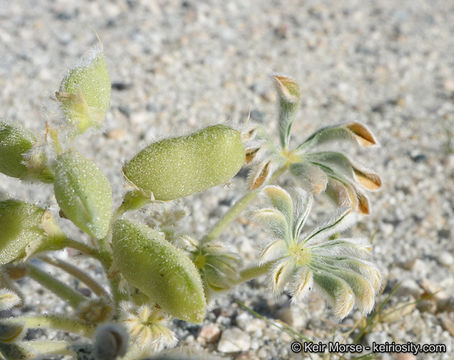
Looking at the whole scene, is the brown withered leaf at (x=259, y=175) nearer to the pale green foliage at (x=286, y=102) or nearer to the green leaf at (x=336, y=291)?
the pale green foliage at (x=286, y=102)

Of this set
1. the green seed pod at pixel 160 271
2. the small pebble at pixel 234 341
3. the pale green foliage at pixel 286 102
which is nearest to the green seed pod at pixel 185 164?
the green seed pod at pixel 160 271

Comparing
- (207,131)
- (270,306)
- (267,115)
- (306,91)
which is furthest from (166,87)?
(207,131)

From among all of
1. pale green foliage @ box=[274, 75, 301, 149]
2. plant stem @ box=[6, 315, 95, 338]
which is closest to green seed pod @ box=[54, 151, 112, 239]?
plant stem @ box=[6, 315, 95, 338]

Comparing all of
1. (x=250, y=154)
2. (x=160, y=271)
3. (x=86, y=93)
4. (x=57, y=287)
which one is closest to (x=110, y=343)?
(x=160, y=271)

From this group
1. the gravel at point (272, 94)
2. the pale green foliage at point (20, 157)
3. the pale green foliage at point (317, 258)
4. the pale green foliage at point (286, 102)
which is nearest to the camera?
the pale green foliage at point (20, 157)

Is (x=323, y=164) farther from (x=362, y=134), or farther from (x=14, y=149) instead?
(x=14, y=149)

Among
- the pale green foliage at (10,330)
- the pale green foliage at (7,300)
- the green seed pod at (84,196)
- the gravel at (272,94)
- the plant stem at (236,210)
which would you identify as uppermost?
the green seed pod at (84,196)
